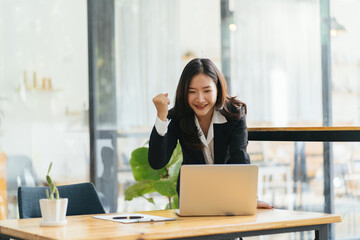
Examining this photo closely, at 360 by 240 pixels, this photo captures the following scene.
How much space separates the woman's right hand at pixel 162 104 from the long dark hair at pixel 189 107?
0.16 metres

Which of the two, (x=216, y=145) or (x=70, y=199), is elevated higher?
(x=216, y=145)

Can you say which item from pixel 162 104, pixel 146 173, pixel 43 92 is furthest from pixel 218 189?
pixel 43 92

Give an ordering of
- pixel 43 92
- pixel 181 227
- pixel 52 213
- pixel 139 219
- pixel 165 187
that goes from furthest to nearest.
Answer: pixel 43 92 → pixel 165 187 → pixel 139 219 → pixel 52 213 → pixel 181 227

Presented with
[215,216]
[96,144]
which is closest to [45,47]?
[96,144]

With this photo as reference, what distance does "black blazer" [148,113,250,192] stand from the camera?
10.3 ft

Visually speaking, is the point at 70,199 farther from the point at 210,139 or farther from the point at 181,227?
the point at 181,227

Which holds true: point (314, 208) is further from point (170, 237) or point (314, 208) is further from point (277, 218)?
point (170, 237)

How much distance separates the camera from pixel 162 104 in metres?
2.99

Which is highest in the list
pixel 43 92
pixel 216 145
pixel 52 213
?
pixel 43 92

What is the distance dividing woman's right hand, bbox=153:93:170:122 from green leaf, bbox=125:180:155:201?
6.33 feet

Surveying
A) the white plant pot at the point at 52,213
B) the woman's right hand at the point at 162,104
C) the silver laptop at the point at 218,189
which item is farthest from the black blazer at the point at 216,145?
the white plant pot at the point at 52,213

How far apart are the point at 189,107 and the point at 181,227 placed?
0.97 m

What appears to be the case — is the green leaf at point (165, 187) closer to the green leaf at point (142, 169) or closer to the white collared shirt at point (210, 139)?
the green leaf at point (142, 169)

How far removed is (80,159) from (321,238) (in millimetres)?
2982
